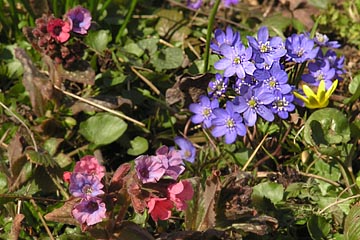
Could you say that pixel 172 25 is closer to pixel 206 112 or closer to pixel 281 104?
pixel 206 112

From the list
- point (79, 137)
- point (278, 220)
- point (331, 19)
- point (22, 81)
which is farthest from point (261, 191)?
point (331, 19)

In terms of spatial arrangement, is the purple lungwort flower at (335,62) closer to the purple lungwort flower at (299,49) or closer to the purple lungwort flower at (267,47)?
the purple lungwort flower at (299,49)

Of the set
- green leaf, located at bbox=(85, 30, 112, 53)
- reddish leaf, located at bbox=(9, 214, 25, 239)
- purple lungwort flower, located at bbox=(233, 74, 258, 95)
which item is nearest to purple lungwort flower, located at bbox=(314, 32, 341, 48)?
purple lungwort flower, located at bbox=(233, 74, 258, 95)

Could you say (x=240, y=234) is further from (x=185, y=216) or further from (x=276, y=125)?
(x=276, y=125)

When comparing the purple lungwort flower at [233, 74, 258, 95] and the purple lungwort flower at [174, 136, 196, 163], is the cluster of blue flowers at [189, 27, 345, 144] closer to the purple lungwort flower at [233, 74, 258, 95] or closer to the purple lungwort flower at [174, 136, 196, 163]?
the purple lungwort flower at [233, 74, 258, 95]

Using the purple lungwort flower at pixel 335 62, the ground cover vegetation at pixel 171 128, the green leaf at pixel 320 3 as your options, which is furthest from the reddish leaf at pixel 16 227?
the green leaf at pixel 320 3

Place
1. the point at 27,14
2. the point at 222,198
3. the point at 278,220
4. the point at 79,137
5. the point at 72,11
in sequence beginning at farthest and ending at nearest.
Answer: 1. the point at 27,14
2. the point at 79,137
3. the point at 72,11
4. the point at 278,220
5. the point at 222,198
